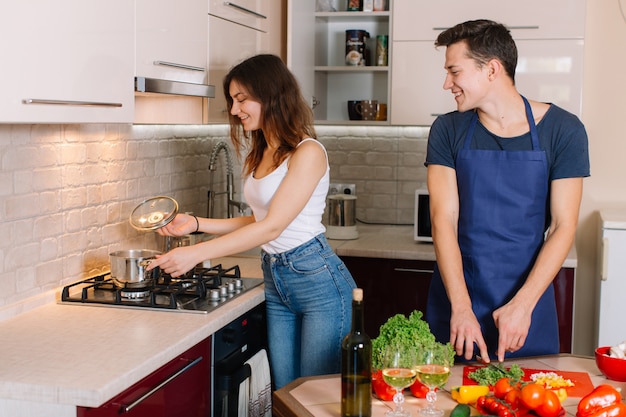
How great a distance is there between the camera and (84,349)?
218cm

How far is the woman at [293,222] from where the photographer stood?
2602 millimetres

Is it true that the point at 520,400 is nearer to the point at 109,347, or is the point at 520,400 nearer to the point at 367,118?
the point at 109,347

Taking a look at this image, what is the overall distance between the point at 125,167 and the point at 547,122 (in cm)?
160

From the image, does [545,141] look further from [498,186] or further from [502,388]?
[502,388]

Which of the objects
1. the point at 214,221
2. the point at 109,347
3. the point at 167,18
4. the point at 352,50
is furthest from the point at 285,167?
the point at 352,50

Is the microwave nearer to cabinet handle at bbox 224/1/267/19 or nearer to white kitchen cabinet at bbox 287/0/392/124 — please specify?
white kitchen cabinet at bbox 287/0/392/124

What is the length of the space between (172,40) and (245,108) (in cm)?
35

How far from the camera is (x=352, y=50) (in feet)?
13.9

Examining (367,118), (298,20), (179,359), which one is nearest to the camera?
(179,359)

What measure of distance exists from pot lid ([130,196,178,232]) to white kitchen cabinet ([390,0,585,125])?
1435 millimetres

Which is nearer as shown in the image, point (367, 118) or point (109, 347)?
point (109, 347)

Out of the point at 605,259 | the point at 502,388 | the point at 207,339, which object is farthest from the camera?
the point at 605,259

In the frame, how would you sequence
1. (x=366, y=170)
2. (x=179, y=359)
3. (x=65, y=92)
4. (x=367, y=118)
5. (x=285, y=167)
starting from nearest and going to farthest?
(x=65, y=92)
(x=179, y=359)
(x=285, y=167)
(x=367, y=118)
(x=366, y=170)

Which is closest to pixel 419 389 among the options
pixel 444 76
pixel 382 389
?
pixel 382 389
